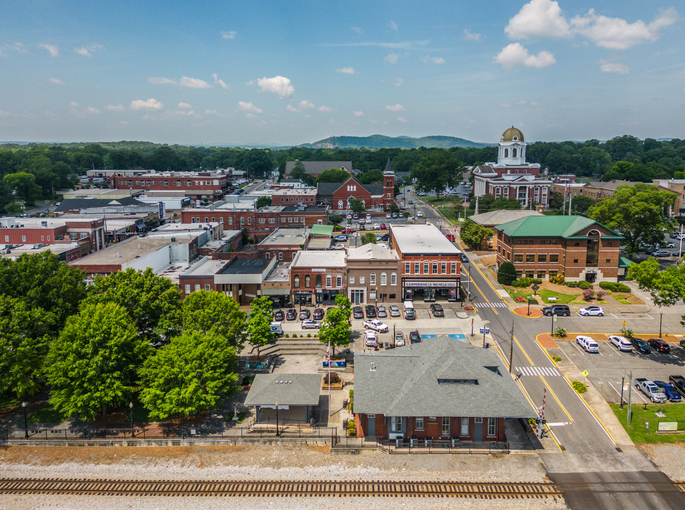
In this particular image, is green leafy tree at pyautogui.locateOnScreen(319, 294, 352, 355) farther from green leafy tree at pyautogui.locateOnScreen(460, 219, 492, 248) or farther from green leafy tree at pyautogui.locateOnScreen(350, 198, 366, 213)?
green leafy tree at pyautogui.locateOnScreen(350, 198, 366, 213)

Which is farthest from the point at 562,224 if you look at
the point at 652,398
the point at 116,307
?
the point at 116,307

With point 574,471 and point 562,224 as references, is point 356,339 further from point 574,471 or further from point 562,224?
point 562,224

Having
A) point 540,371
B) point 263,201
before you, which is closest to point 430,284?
point 540,371

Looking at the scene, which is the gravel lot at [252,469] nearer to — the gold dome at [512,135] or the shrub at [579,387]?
the shrub at [579,387]

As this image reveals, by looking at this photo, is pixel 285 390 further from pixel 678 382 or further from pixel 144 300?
pixel 678 382

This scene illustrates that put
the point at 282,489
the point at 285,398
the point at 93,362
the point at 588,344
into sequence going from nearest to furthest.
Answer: the point at 282,489 → the point at 93,362 → the point at 285,398 → the point at 588,344
